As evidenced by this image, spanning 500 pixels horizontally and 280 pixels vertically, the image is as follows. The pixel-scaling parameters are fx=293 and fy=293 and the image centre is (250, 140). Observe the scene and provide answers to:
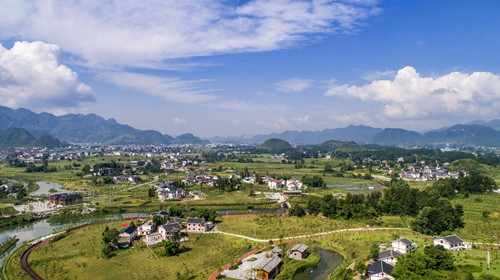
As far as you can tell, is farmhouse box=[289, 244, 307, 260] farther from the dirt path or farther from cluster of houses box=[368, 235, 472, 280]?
the dirt path

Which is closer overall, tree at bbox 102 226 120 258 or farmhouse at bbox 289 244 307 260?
farmhouse at bbox 289 244 307 260

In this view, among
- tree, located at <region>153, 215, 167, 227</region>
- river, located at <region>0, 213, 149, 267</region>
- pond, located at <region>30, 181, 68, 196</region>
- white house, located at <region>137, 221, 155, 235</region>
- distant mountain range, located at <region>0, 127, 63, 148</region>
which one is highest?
distant mountain range, located at <region>0, 127, 63, 148</region>

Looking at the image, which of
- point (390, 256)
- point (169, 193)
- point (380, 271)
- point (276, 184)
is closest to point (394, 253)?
point (390, 256)

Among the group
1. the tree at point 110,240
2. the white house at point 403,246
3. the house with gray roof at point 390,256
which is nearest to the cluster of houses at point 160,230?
the tree at point 110,240

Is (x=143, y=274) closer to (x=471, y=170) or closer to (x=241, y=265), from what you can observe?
(x=241, y=265)

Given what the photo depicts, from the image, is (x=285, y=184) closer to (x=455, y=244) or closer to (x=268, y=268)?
(x=455, y=244)

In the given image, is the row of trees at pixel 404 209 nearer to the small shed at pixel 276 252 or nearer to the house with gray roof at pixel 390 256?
the house with gray roof at pixel 390 256

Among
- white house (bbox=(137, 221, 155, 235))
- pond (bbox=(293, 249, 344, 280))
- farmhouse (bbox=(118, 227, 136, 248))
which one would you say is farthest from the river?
pond (bbox=(293, 249, 344, 280))
